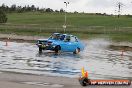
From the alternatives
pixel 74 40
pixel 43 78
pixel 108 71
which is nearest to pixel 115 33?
pixel 74 40

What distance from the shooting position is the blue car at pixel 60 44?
1353 inches

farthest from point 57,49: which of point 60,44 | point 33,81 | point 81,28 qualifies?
point 81,28

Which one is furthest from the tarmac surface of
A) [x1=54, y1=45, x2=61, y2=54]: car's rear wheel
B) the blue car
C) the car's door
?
the car's door

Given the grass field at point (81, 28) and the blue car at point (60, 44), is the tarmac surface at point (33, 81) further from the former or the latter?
the grass field at point (81, 28)

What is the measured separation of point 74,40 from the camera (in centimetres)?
3662

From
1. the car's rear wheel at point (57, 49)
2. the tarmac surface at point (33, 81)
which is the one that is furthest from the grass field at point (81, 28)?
the tarmac surface at point (33, 81)

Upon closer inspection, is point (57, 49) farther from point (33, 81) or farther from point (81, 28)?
point (81, 28)

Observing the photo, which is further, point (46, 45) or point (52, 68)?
point (46, 45)

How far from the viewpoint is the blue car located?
3438 cm

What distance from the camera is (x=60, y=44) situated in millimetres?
34969

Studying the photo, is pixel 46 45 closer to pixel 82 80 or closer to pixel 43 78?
pixel 43 78

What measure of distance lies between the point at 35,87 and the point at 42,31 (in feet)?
195

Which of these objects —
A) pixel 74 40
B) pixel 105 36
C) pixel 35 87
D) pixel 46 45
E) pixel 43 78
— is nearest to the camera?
pixel 35 87

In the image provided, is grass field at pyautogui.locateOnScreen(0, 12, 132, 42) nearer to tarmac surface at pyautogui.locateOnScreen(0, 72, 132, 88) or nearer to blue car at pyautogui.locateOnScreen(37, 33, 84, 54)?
blue car at pyautogui.locateOnScreen(37, 33, 84, 54)
